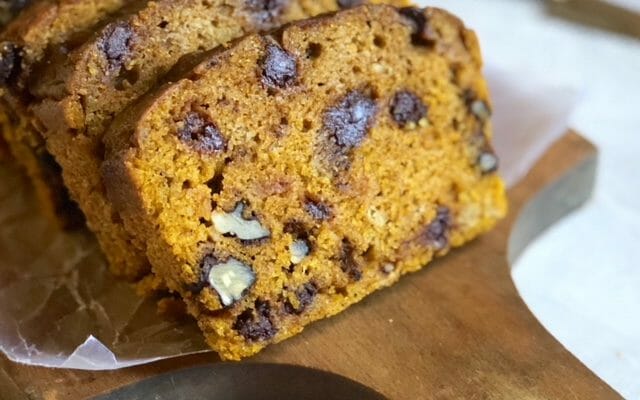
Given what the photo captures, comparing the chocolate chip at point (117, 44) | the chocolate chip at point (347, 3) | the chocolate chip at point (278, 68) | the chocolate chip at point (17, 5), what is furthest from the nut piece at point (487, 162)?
the chocolate chip at point (17, 5)

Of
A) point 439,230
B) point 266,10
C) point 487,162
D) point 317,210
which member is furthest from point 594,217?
point 266,10

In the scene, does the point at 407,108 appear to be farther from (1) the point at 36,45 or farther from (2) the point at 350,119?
(1) the point at 36,45

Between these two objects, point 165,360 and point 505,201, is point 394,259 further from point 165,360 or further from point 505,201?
point 165,360

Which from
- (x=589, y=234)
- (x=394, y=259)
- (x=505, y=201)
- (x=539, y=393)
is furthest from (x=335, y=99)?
(x=589, y=234)

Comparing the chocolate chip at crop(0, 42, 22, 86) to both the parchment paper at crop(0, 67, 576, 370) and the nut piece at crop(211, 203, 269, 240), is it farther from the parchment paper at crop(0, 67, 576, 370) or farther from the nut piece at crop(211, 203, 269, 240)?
the nut piece at crop(211, 203, 269, 240)

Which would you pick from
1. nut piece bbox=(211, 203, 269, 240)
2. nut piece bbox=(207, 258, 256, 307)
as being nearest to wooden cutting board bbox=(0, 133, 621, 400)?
nut piece bbox=(207, 258, 256, 307)

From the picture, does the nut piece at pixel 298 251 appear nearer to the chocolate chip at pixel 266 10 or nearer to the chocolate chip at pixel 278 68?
the chocolate chip at pixel 278 68
